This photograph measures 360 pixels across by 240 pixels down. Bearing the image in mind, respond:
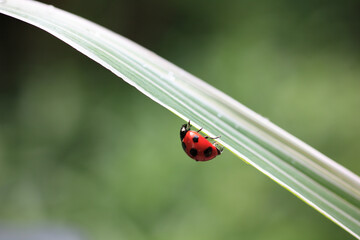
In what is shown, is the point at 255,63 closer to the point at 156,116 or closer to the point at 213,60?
the point at 213,60

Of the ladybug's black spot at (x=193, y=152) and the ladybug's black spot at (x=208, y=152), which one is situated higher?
the ladybug's black spot at (x=193, y=152)

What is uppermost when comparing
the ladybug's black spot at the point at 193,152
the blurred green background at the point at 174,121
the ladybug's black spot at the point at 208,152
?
the blurred green background at the point at 174,121

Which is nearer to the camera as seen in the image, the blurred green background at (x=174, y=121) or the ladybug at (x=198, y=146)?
the ladybug at (x=198, y=146)

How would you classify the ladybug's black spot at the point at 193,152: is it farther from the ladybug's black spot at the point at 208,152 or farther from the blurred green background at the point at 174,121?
the blurred green background at the point at 174,121

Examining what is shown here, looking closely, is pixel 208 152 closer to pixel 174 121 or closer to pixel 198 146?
pixel 198 146

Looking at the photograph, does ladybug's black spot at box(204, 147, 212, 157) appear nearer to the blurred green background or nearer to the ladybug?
the ladybug

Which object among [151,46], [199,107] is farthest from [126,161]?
[199,107]

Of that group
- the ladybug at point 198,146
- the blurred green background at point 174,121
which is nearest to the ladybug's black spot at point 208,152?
the ladybug at point 198,146

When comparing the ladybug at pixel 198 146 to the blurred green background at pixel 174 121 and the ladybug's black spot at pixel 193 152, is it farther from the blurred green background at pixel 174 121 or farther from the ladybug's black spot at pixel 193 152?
the blurred green background at pixel 174 121

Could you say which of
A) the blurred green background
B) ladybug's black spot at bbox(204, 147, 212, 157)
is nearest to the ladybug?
ladybug's black spot at bbox(204, 147, 212, 157)

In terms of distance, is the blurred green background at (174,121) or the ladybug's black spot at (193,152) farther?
the blurred green background at (174,121)
